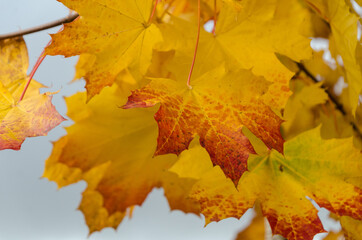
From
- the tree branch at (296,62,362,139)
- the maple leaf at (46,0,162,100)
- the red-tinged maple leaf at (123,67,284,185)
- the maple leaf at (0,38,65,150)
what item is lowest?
the tree branch at (296,62,362,139)

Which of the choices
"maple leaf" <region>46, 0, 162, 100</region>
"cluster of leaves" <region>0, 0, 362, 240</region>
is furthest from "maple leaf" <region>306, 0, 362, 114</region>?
"maple leaf" <region>46, 0, 162, 100</region>

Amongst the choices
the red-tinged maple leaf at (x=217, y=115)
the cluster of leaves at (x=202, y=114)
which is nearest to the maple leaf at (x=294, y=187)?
the cluster of leaves at (x=202, y=114)

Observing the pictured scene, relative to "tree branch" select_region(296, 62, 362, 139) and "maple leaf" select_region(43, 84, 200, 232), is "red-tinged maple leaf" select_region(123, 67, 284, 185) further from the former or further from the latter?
"tree branch" select_region(296, 62, 362, 139)

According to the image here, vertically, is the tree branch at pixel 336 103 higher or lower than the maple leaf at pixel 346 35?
lower

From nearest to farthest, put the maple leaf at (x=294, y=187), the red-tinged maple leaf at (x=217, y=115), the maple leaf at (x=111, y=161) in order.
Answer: the red-tinged maple leaf at (x=217, y=115) < the maple leaf at (x=294, y=187) < the maple leaf at (x=111, y=161)

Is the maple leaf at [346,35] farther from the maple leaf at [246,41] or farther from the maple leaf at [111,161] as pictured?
the maple leaf at [111,161]

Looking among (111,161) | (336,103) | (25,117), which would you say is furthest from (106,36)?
(336,103)

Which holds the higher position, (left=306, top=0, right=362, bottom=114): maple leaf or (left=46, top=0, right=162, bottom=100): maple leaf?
(left=46, top=0, right=162, bottom=100): maple leaf

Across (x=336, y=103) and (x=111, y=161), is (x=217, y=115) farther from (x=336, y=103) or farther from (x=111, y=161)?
(x=336, y=103)

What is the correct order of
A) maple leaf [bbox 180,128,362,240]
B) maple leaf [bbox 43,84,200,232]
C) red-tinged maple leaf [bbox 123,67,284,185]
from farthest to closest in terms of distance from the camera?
1. maple leaf [bbox 43,84,200,232]
2. maple leaf [bbox 180,128,362,240]
3. red-tinged maple leaf [bbox 123,67,284,185]
